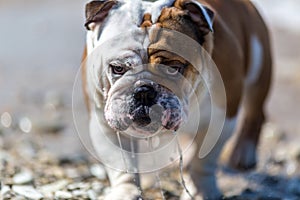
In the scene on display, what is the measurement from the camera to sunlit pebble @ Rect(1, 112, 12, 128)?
4.91 m

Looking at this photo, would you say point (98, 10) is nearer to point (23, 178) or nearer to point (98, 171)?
point (23, 178)

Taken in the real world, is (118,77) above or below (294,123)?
above

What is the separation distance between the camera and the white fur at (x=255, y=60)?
13.6 feet

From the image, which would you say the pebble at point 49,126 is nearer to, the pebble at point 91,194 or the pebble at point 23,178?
the pebble at point 23,178

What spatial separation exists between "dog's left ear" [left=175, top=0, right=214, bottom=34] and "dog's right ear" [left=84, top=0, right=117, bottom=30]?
29 cm

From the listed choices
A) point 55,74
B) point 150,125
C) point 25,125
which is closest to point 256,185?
point 150,125

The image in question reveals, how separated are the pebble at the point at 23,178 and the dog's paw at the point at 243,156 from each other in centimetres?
121

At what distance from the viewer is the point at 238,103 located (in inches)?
149

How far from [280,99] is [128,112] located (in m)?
2.92

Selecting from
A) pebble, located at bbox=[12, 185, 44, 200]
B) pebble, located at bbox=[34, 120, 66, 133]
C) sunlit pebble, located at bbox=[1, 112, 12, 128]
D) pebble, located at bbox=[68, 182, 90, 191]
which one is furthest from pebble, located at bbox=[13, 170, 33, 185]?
sunlit pebble, located at bbox=[1, 112, 12, 128]

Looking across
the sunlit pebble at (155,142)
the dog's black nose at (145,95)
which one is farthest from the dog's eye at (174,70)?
the sunlit pebble at (155,142)

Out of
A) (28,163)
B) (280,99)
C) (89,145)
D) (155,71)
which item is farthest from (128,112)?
(280,99)

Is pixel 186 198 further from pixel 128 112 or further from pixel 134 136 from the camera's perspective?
pixel 128 112

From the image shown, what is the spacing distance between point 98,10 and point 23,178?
3.25 feet
